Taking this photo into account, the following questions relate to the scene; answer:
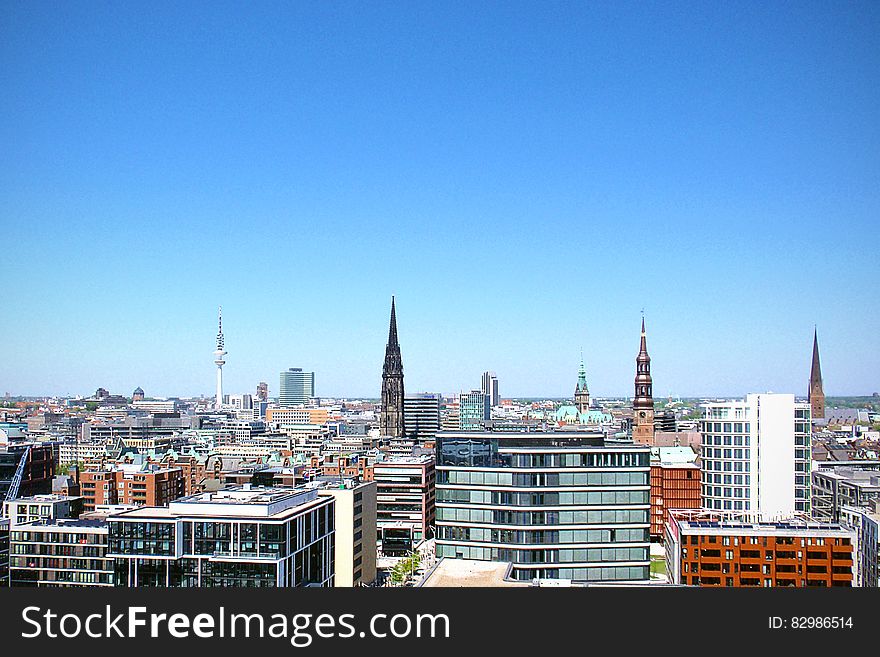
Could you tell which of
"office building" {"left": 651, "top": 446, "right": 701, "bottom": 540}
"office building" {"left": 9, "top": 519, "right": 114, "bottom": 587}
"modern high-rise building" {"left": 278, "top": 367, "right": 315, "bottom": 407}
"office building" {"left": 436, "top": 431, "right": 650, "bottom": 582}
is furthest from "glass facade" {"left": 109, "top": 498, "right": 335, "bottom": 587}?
"modern high-rise building" {"left": 278, "top": 367, "right": 315, "bottom": 407}

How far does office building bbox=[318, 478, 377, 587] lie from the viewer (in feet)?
29.5

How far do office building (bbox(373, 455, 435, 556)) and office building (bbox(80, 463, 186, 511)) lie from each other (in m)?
3.22

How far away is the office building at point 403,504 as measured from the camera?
12891 millimetres

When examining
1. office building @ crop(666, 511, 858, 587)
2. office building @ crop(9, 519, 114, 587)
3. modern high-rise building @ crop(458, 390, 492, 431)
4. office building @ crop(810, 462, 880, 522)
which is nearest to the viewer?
office building @ crop(666, 511, 858, 587)

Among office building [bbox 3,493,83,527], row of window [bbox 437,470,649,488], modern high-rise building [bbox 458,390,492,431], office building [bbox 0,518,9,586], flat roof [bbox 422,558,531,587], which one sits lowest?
modern high-rise building [bbox 458,390,492,431]

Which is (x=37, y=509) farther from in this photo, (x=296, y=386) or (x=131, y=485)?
(x=296, y=386)

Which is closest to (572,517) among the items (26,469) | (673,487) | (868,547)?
(868,547)

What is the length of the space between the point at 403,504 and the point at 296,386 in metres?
32.9

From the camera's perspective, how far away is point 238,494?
804 centimetres

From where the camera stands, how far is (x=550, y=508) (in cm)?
738

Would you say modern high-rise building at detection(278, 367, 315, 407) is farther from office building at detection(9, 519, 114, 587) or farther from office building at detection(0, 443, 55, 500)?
office building at detection(9, 519, 114, 587)

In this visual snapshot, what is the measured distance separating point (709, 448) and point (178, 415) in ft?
73.4

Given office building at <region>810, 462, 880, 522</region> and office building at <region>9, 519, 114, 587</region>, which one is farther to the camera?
office building at <region>810, 462, 880, 522</region>

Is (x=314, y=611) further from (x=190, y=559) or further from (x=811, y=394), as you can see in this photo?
(x=811, y=394)
